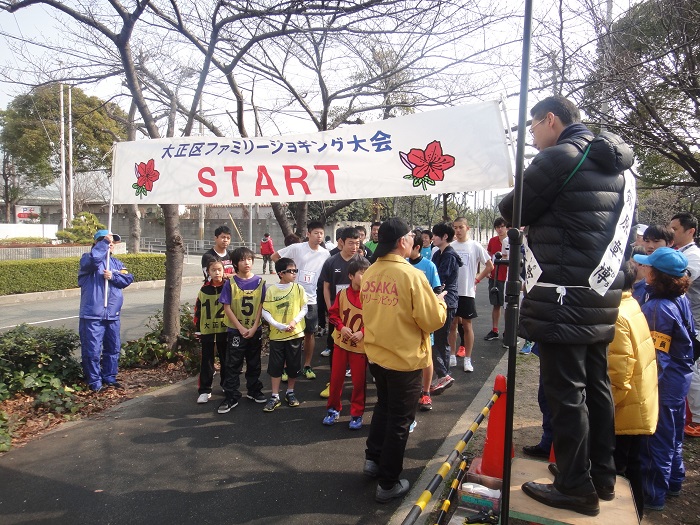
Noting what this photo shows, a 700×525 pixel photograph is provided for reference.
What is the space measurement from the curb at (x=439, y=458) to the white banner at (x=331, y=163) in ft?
6.90

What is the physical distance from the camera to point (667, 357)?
3.06 meters

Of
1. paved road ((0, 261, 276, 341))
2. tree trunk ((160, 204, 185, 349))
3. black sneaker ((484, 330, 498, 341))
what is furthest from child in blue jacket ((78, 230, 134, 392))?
black sneaker ((484, 330, 498, 341))

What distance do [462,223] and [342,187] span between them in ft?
9.02

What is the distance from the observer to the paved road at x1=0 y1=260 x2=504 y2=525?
2.96 metres

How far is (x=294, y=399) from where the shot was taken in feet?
15.6

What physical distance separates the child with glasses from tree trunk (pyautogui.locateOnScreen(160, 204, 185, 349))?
6.38 feet

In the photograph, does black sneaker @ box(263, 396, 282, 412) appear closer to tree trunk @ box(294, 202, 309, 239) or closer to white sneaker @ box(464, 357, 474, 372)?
white sneaker @ box(464, 357, 474, 372)

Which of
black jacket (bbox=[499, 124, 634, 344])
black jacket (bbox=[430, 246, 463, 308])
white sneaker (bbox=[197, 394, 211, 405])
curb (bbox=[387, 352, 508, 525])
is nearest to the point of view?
black jacket (bbox=[499, 124, 634, 344])

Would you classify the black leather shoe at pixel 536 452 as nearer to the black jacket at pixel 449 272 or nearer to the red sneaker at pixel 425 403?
the red sneaker at pixel 425 403

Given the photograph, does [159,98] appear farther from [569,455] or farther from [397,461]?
[569,455]

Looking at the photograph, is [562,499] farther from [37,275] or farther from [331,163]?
[37,275]

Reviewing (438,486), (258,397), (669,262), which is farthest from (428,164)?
(258,397)

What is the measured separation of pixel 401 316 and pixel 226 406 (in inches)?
95.7

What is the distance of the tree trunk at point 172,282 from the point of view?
608 cm
